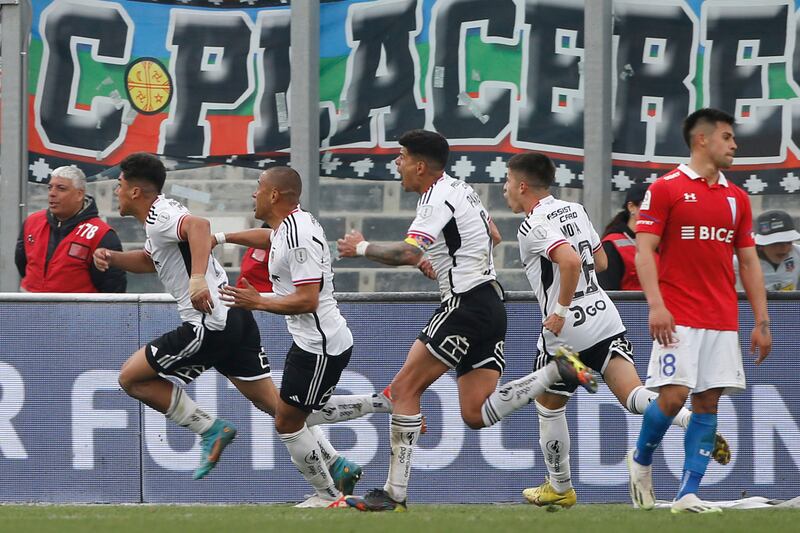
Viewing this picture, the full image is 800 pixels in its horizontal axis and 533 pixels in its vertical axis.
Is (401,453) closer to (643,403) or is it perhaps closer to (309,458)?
(309,458)

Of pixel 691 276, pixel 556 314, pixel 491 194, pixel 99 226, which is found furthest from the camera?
pixel 491 194

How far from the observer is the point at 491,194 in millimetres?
11273

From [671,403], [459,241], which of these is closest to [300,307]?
[459,241]

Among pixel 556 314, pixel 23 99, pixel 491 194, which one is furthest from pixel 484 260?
pixel 23 99

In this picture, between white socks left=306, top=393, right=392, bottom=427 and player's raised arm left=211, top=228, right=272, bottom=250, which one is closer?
white socks left=306, top=393, right=392, bottom=427

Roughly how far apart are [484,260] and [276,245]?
1175mm

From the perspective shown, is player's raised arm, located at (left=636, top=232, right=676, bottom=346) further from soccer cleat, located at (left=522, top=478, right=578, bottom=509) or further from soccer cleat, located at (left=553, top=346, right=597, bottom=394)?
soccer cleat, located at (left=522, top=478, right=578, bottom=509)

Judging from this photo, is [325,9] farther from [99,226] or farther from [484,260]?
[484,260]

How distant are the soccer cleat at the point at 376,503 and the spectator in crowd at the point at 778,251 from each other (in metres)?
3.53

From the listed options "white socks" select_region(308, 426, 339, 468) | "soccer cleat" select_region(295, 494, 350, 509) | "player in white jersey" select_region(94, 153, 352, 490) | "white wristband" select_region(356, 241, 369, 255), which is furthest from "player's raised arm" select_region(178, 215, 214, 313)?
"soccer cleat" select_region(295, 494, 350, 509)

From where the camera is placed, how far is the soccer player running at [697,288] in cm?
745

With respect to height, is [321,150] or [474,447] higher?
[321,150]

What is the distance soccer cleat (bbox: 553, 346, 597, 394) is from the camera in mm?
7941

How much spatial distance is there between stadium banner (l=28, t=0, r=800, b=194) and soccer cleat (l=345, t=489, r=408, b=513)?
149 inches
